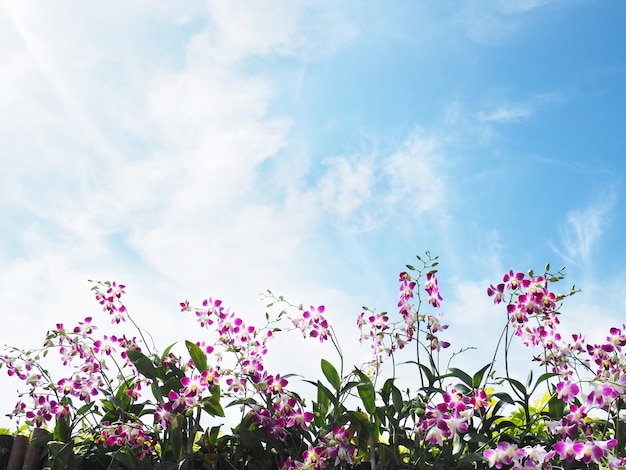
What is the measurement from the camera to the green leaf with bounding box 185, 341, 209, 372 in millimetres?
2980

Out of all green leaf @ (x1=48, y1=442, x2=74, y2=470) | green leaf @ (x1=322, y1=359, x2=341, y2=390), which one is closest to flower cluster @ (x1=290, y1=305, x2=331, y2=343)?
green leaf @ (x1=322, y1=359, x2=341, y2=390)

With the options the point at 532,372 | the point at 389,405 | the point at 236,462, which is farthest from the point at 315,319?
the point at 532,372

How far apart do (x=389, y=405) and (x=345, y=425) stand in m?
0.21

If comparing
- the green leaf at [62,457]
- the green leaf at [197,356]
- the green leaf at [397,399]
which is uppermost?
the green leaf at [197,356]

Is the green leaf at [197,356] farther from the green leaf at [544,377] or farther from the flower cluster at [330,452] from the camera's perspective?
the green leaf at [544,377]

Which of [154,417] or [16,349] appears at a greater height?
[16,349]

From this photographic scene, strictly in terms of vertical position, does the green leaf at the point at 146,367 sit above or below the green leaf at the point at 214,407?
above

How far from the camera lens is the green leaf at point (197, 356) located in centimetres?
298

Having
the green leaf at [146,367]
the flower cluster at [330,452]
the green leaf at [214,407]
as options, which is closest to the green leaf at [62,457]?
the green leaf at [146,367]

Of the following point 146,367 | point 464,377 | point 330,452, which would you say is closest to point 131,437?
point 146,367

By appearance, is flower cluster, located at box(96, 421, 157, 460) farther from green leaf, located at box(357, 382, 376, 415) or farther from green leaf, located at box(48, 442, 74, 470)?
green leaf, located at box(357, 382, 376, 415)

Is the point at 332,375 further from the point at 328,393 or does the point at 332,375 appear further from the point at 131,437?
the point at 131,437

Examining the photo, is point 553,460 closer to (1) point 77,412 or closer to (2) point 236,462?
(2) point 236,462

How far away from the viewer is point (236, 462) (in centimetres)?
295
